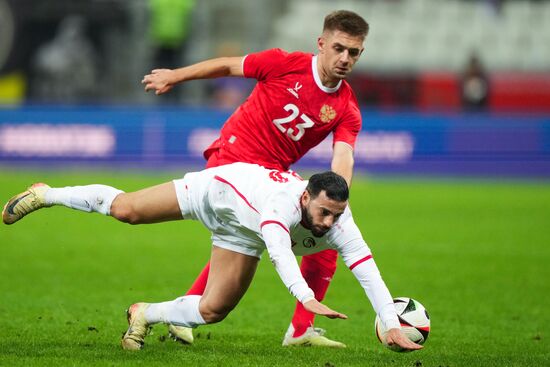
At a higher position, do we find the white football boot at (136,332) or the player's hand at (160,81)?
the player's hand at (160,81)

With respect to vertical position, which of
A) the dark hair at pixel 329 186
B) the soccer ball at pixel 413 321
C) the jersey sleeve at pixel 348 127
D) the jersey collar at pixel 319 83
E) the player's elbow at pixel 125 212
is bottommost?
the soccer ball at pixel 413 321

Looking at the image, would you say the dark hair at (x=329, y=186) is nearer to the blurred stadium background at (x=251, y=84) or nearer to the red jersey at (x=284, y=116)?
the red jersey at (x=284, y=116)

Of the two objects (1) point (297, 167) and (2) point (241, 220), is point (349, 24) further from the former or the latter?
(1) point (297, 167)

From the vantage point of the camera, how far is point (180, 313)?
276 inches

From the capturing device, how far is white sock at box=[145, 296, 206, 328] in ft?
22.9

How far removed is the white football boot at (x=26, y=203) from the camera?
755cm

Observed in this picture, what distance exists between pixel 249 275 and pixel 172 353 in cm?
73

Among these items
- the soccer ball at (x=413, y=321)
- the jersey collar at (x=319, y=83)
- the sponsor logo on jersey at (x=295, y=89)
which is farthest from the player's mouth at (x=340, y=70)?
the soccer ball at (x=413, y=321)

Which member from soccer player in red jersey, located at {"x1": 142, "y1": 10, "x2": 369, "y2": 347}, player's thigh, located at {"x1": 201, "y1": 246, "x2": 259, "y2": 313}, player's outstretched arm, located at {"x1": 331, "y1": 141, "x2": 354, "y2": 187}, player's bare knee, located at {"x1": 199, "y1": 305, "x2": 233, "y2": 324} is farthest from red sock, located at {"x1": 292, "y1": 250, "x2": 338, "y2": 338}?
player's bare knee, located at {"x1": 199, "y1": 305, "x2": 233, "y2": 324}

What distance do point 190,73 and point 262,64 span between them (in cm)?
57

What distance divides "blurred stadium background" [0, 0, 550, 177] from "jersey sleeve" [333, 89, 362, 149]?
13.7m

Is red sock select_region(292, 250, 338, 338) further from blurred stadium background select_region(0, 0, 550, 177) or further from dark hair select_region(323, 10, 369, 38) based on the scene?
blurred stadium background select_region(0, 0, 550, 177)

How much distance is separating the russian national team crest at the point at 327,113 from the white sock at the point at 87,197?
1.57 metres

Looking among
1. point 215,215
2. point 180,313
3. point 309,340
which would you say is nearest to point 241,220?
point 215,215
